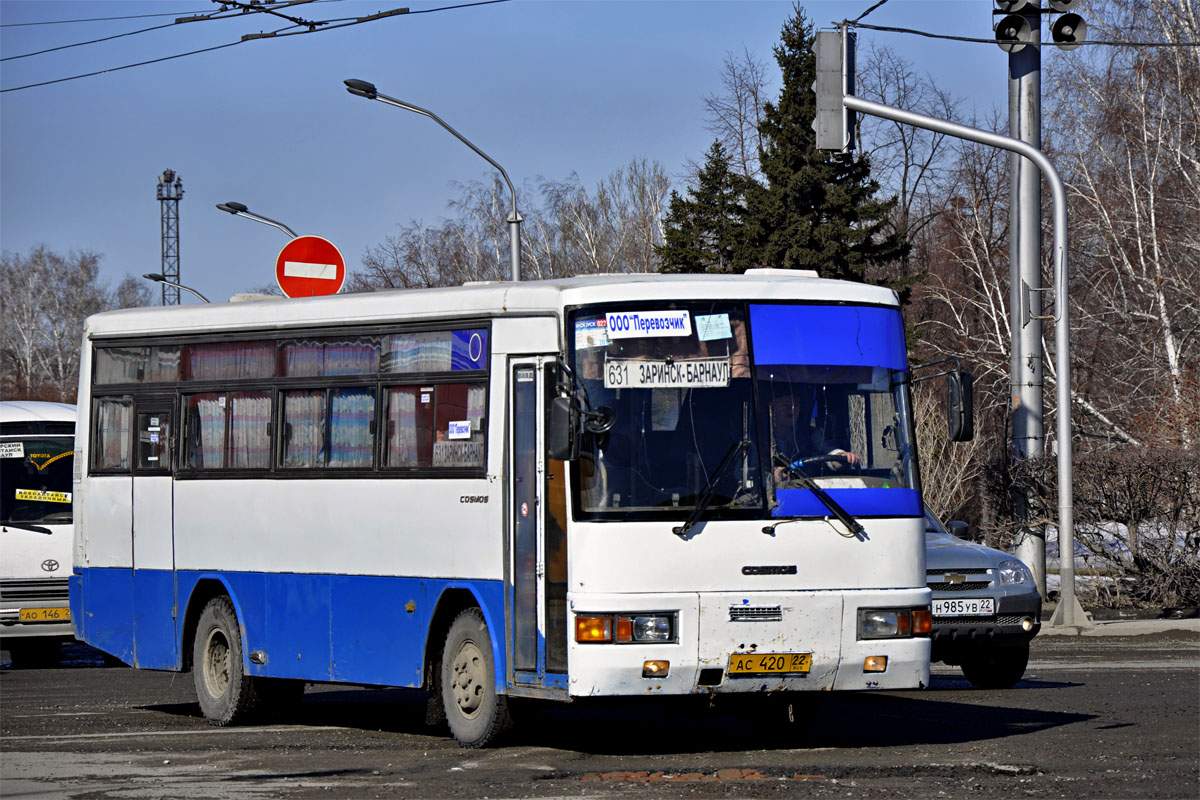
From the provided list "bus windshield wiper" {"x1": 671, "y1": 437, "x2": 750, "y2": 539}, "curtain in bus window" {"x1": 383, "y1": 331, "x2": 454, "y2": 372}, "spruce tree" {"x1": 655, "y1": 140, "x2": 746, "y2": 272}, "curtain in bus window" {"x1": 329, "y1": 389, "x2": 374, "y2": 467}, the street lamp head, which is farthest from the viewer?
"spruce tree" {"x1": 655, "y1": 140, "x2": 746, "y2": 272}

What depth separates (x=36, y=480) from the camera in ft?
70.6

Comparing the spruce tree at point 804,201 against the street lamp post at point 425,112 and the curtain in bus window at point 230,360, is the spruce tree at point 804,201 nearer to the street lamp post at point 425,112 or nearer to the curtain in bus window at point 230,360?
the street lamp post at point 425,112

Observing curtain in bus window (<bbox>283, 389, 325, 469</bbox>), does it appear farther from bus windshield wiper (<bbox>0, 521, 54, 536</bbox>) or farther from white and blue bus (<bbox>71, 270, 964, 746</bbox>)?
bus windshield wiper (<bbox>0, 521, 54, 536</bbox>)

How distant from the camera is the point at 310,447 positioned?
13.4m

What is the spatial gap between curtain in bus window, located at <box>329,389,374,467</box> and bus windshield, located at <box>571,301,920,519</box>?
2.11 metres

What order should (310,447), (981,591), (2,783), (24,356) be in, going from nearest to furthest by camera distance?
(2,783) → (310,447) → (981,591) → (24,356)

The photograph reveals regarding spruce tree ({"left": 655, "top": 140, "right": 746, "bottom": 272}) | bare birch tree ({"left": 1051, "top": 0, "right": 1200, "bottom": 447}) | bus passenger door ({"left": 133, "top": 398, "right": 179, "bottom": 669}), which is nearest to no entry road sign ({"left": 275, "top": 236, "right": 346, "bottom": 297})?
bus passenger door ({"left": 133, "top": 398, "right": 179, "bottom": 669})

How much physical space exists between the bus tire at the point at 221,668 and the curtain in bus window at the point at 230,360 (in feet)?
5.53

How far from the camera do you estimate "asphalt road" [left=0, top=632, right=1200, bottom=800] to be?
10.0 m

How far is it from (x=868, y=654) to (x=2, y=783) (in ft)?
16.4

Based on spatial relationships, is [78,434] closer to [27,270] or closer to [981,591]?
[981,591]

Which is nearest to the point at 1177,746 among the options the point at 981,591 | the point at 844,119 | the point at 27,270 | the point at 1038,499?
the point at 981,591

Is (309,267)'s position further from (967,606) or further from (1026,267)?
(1026,267)

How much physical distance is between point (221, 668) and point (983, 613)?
613 cm
